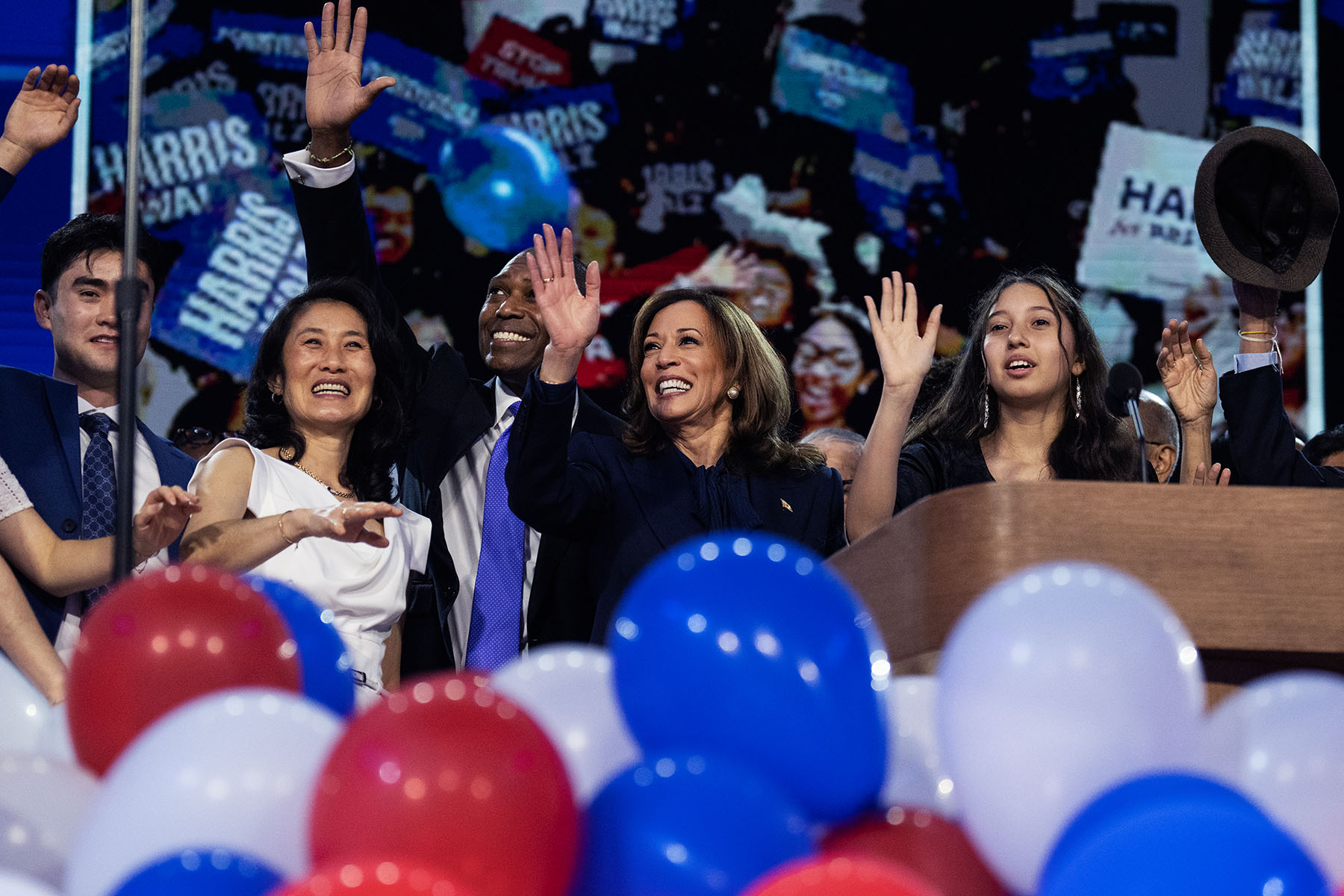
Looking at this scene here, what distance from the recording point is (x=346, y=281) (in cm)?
278

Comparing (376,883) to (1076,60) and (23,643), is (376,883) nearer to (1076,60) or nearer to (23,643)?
(23,643)

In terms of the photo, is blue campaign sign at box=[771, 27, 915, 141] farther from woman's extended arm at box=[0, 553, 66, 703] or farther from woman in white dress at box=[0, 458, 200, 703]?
woman's extended arm at box=[0, 553, 66, 703]

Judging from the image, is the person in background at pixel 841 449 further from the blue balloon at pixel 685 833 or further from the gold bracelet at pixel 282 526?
the blue balloon at pixel 685 833

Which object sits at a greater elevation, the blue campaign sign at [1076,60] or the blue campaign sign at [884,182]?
the blue campaign sign at [1076,60]

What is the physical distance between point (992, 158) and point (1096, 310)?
0.69 m

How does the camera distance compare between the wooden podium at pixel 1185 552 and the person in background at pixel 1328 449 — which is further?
the person in background at pixel 1328 449

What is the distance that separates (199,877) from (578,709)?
1.37ft

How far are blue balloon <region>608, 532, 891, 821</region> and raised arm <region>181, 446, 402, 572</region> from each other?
822mm

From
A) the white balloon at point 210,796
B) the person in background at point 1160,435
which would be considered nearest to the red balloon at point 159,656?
the white balloon at point 210,796

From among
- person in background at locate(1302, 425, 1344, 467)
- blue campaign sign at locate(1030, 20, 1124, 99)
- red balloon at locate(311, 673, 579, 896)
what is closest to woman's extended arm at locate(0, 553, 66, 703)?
red balloon at locate(311, 673, 579, 896)

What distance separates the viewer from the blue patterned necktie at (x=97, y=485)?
2.36 metres

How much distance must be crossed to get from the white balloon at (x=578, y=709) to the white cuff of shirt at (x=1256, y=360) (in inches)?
55.6

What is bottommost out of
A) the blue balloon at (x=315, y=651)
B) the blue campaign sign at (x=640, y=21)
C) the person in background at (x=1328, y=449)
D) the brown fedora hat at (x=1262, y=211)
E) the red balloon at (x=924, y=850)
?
the person in background at (x=1328, y=449)

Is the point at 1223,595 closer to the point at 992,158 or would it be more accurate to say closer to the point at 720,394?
the point at 720,394
